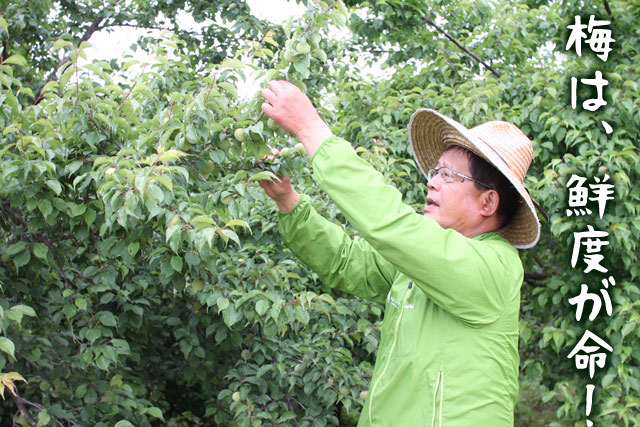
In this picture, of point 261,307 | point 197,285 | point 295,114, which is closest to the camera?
point 295,114

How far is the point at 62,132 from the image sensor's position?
228 centimetres

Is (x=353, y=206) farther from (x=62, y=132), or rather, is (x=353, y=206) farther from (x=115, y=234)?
(x=62, y=132)

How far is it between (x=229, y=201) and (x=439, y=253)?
0.68 m

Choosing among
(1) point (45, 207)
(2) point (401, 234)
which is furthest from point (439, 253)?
(1) point (45, 207)

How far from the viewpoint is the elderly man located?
1546 mm

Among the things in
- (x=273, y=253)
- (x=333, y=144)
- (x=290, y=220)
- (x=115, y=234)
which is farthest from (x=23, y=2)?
(x=333, y=144)

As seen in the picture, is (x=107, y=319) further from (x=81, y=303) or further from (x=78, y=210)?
(x=78, y=210)

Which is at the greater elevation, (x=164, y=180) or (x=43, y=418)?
(x=164, y=180)

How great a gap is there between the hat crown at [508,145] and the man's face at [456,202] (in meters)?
0.09

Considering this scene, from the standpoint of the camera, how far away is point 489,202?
1.89m

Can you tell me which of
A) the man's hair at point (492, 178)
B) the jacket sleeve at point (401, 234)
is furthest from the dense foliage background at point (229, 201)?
the man's hair at point (492, 178)

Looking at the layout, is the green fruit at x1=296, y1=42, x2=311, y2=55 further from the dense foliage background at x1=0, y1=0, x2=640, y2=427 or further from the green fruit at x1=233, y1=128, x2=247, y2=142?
the green fruit at x1=233, y1=128, x2=247, y2=142

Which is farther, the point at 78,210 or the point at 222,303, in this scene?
the point at 222,303

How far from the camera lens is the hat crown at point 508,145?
1898 mm
